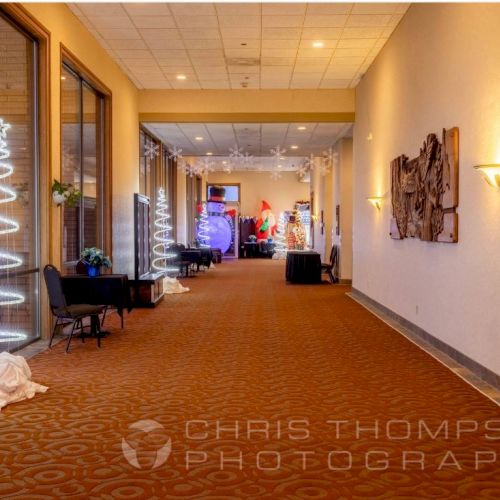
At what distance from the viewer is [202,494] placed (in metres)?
3.10

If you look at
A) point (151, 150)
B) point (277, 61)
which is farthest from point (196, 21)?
point (151, 150)

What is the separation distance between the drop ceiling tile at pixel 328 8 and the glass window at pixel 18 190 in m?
3.56

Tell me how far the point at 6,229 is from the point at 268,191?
24.9 metres

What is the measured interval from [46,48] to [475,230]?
524 centimetres

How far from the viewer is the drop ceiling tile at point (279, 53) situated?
989 centimetres

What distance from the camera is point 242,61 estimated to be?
1054 centimetres

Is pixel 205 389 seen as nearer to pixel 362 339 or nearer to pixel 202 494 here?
pixel 202 494

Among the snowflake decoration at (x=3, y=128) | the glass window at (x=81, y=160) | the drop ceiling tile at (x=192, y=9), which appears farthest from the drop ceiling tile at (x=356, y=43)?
the snowflake decoration at (x=3, y=128)

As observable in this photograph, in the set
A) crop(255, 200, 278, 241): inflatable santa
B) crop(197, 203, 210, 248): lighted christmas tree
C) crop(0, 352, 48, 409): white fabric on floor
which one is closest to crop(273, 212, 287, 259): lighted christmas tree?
crop(255, 200, 278, 241): inflatable santa

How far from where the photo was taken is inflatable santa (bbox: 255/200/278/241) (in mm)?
30344

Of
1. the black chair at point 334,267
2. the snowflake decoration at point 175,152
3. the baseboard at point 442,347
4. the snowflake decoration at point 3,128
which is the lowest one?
the baseboard at point 442,347

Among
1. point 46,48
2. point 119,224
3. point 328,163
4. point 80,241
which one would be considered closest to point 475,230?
point 46,48

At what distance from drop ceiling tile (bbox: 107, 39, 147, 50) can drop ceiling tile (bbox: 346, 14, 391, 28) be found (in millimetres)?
3282

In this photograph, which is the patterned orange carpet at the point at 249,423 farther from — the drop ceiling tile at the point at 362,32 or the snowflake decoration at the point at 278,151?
the snowflake decoration at the point at 278,151
